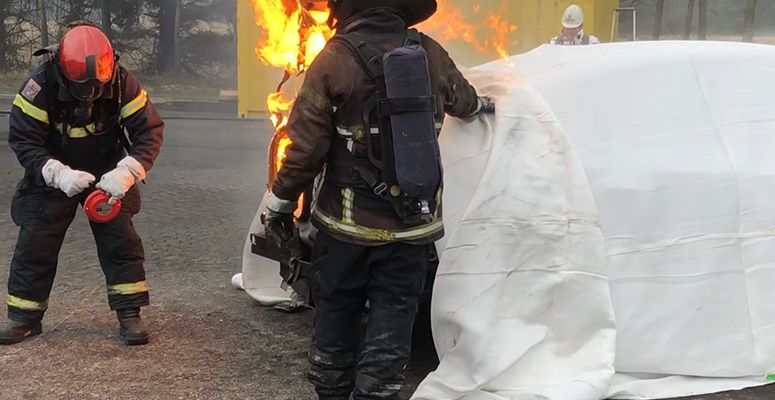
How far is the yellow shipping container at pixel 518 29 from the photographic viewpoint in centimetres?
833

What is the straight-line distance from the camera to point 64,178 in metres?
3.59

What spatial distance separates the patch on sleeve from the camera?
3.64m

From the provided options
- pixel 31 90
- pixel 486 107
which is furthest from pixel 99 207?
pixel 486 107

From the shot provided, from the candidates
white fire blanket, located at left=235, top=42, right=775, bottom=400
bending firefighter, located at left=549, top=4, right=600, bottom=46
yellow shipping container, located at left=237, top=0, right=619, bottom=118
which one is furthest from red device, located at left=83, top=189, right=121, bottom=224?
bending firefighter, located at left=549, top=4, right=600, bottom=46

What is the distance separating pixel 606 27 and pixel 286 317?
758 cm

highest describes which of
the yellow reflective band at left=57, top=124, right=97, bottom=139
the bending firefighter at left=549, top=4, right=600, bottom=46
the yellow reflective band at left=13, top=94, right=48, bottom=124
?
the bending firefighter at left=549, top=4, right=600, bottom=46

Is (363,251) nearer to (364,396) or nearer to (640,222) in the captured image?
(364,396)

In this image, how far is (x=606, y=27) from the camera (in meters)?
10.4

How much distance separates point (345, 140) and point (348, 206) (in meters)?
0.25

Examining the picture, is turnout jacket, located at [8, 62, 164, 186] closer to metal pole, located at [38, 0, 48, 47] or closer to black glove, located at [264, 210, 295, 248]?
black glove, located at [264, 210, 295, 248]

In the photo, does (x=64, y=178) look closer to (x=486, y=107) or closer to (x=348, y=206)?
(x=348, y=206)

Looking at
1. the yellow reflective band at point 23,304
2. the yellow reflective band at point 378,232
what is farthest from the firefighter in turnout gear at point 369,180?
the yellow reflective band at point 23,304

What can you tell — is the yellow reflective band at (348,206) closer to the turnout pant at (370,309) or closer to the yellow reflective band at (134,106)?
the turnout pant at (370,309)

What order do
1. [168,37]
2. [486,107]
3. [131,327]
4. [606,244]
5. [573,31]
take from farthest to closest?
[168,37] < [573,31] < [131,327] < [486,107] < [606,244]
